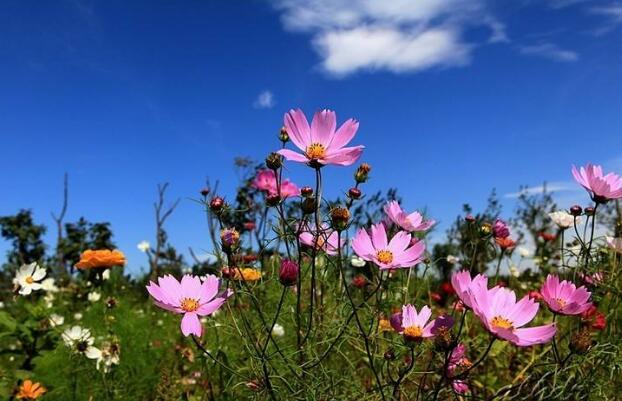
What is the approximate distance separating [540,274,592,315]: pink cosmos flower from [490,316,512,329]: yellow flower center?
150mm

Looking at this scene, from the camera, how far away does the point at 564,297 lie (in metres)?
1.17

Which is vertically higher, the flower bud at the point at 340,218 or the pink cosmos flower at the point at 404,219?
the pink cosmos flower at the point at 404,219

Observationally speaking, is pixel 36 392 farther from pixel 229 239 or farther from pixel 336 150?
pixel 336 150

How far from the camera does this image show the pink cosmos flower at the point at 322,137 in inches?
44.2

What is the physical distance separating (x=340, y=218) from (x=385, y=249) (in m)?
0.19

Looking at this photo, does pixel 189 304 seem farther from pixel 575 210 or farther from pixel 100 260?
pixel 100 260

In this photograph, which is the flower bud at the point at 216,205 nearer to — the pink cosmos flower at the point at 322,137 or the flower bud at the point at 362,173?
the pink cosmos flower at the point at 322,137

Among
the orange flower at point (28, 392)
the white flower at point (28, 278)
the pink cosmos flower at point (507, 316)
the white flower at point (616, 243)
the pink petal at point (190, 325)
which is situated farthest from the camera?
the white flower at point (28, 278)

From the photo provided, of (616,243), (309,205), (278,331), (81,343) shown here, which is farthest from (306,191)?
(278,331)

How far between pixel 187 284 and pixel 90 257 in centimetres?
119

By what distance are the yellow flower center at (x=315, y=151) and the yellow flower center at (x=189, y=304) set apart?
319 mm

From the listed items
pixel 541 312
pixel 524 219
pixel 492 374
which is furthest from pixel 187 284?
pixel 524 219

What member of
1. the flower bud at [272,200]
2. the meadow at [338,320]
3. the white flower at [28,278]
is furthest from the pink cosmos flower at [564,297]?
the white flower at [28,278]

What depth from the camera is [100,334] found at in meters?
2.63
